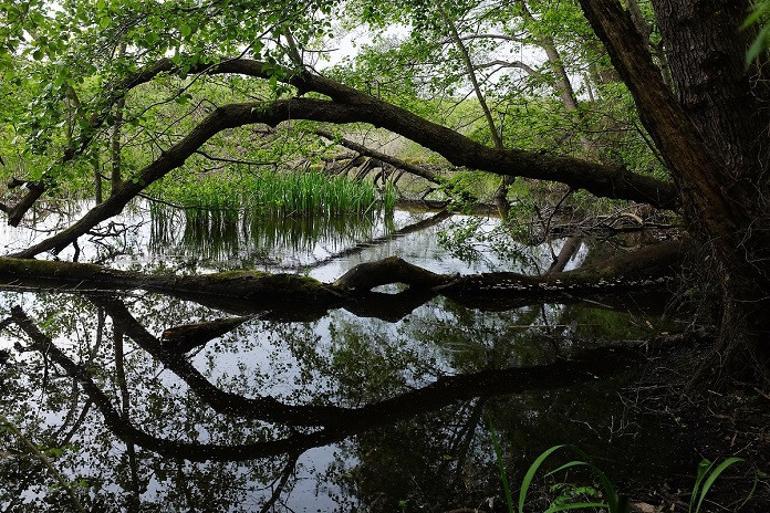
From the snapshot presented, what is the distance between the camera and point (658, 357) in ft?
11.6

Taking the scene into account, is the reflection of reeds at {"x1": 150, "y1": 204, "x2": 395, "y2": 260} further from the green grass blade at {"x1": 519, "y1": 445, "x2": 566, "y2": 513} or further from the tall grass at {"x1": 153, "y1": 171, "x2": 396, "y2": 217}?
the green grass blade at {"x1": 519, "y1": 445, "x2": 566, "y2": 513}

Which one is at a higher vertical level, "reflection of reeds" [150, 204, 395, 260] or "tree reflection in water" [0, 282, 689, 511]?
"reflection of reeds" [150, 204, 395, 260]

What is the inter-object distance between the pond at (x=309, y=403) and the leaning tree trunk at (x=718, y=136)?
0.74 meters

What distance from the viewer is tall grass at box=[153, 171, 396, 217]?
9.11 m

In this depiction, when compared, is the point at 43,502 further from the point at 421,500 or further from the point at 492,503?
the point at 492,503

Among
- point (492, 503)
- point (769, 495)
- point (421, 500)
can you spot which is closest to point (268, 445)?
point (421, 500)

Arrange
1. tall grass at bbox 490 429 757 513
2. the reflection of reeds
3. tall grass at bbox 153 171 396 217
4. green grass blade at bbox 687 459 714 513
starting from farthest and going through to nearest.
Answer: tall grass at bbox 153 171 396 217
the reflection of reeds
green grass blade at bbox 687 459 714 513
tall grass at bbox 490 429 757 513

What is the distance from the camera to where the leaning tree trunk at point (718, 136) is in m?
2.69

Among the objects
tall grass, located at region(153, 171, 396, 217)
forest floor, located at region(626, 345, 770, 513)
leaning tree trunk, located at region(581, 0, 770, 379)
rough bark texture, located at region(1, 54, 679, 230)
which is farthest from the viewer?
tall grass, located at region(153, 171, 396, 217)

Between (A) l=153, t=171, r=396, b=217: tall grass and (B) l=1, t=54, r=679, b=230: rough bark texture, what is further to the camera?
(A) l=153, t=171, r=396, b=217: tall grass

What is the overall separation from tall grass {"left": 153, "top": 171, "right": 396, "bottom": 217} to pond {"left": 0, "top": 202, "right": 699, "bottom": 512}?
371 cm

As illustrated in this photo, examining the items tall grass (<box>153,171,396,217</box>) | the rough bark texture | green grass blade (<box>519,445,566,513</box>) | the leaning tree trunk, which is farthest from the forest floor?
tall grass (<box>153,171,396,217</box>)

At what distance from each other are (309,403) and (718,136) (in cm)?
282

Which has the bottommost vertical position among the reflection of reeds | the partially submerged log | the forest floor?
the forest floor
